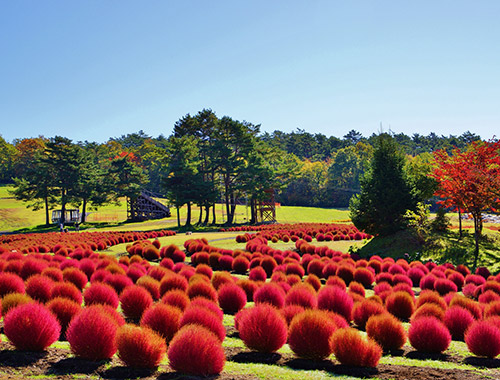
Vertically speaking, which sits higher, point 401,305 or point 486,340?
point 486,340

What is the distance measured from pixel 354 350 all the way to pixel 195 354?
2773mm

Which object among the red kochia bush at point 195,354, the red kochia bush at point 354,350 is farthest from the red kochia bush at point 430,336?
the red kochia bush at point 195,354

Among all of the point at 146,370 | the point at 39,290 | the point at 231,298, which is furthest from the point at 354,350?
the point at 39,290

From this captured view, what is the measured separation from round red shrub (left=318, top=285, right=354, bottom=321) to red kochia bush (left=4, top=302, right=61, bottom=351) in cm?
641

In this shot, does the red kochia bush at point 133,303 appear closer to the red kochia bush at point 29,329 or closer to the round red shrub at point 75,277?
the red kochia bush at point 29,329

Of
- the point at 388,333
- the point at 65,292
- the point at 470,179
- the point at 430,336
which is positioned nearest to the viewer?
the point at 430,336

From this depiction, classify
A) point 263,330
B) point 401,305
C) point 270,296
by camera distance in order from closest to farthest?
point 263,330
point 270,296
point 401,305

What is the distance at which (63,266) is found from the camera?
52.3 feet

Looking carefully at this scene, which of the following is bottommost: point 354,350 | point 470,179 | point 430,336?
point 430,336

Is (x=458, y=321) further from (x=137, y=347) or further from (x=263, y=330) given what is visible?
(x=137, y=347)

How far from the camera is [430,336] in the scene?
855 cm

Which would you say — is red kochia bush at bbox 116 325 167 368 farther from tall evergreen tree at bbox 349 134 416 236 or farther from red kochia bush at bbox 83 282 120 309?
tall evergreen tree at bbox 349 134 416 236

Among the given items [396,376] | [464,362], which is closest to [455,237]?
[464,362]

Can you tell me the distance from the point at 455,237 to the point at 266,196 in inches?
1455
